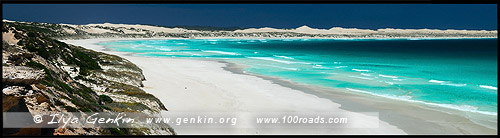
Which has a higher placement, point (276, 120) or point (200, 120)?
point (200, 120)

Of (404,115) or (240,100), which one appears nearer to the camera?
(404,115)

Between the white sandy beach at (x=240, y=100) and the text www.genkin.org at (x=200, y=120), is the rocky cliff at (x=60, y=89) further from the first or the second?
→ the white sandy beach at (x=240, y=100)

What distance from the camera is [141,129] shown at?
6.84 metres

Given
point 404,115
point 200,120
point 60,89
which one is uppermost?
point 60,89

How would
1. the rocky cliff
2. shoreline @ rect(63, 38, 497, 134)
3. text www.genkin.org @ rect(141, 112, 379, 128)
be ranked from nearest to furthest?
1. the rocky cliff
2. text www.genkin.org @ rect(141, 112, 379, 128)
3. shoreline @ rect(63, 38, 497, 134)

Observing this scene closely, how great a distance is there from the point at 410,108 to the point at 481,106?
322 centimetres

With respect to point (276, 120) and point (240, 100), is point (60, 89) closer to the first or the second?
point (276, 120)

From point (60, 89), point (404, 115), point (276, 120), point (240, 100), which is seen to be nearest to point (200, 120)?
point (276, 120)

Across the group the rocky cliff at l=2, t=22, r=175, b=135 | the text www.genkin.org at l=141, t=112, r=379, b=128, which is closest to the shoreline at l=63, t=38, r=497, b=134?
the text www.genkin.org at l=141, t=112, r=379, b=128

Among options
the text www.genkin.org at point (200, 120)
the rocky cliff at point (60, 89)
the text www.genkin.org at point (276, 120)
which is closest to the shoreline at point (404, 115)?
the text www.genkin.org at point (276, 120)

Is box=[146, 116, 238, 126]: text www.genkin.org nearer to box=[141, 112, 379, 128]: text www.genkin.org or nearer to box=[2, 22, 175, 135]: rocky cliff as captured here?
box=[141, 112, 379, 128]: text www.genkin.org

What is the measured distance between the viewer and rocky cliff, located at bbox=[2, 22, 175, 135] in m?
5.25

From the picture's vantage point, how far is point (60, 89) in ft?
25.5

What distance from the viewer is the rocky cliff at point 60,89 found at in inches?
207
